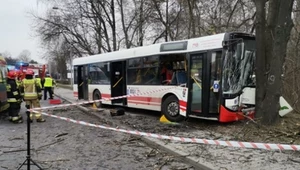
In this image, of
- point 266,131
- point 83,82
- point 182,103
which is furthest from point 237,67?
point 83,82

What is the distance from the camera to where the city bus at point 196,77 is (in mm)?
7977

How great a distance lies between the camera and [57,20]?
94.1 feet

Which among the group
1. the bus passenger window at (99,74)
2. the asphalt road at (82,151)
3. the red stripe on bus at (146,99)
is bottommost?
the asphalt road at (82,151)

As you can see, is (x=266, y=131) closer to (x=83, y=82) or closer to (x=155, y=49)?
(x=155, y=49)

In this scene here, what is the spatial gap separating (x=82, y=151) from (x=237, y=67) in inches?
179

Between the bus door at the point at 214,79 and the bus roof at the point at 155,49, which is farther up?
the bus roof at the point at 155,49

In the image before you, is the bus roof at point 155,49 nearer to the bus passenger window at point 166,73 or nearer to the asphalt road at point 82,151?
the bus passenger window at point 166,73

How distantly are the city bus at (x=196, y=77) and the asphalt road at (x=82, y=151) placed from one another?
2.28m

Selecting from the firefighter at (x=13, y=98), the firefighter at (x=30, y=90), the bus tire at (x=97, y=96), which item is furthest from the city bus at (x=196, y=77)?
the firefighter at (x=13, y=98)

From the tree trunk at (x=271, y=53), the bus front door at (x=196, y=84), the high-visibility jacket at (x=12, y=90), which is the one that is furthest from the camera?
the high-visibility jacket at (x=12, y=90)

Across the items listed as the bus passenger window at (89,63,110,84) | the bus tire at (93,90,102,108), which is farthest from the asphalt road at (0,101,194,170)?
the bus tire at (93,90,102,108)

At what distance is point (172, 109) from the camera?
31.6 ft

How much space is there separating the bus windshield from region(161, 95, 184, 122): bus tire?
1.98 meters

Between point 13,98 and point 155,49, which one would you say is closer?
point 13,98
